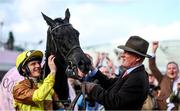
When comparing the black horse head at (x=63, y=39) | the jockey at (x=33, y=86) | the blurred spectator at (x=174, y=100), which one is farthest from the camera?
the blurred spectator at (x=174, y=100)

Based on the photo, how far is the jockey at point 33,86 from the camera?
18.4ft

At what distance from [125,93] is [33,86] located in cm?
128

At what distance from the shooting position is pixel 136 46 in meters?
5.42

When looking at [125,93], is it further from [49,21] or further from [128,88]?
[49,21]

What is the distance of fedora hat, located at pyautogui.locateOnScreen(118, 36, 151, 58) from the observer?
5.36m

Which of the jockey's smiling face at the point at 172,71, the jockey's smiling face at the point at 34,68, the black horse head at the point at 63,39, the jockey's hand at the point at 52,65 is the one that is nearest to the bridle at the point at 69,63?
the black horse head at the point at 63,39

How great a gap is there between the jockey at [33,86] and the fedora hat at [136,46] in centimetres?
88

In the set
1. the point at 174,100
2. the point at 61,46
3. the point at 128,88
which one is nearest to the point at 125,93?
the point at 128,88

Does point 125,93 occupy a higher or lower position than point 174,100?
higher

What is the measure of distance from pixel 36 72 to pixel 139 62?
127 cm

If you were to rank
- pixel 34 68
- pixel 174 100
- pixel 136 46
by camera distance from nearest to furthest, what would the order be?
pixel 136 46
pixel 34 68
pixel 174 100

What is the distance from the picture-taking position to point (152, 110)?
9688 mm

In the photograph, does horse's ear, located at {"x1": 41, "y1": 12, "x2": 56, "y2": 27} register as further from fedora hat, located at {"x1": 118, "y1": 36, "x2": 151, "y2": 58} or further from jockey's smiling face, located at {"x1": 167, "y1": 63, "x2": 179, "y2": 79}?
jockey's smiling face, located at {"x1": 167, "y1": 63, "x2": 179, "y2": 79}

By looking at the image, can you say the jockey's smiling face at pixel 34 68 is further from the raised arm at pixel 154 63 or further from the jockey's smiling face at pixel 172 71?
the jockey's smiling face at pixel 172 71
